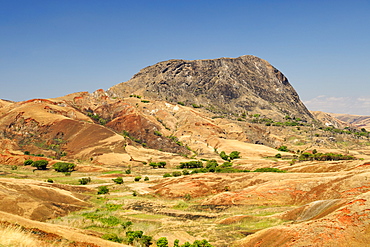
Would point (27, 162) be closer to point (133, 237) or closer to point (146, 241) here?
point (133, 237)

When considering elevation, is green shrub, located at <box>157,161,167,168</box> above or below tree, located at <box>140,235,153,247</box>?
below

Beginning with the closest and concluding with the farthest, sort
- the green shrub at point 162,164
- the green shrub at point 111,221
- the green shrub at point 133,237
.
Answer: the green shrub at point 133,237 < the green shrub at point 111,221 < the green shrub at point 162,164

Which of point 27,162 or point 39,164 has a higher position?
point 27,162

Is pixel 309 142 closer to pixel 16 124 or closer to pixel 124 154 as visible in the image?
pixel 124 154

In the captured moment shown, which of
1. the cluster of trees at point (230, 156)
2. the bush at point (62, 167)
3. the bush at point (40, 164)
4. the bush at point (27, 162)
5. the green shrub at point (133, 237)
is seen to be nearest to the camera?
the green shrub at point (133, 237)

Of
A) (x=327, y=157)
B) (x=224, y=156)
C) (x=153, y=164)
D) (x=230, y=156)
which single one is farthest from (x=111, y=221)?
(x=224, y=156)

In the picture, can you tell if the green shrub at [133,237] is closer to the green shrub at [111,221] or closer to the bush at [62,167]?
the green shrub at [111,221]

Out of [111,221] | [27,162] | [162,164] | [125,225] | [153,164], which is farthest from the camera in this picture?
[162,164]

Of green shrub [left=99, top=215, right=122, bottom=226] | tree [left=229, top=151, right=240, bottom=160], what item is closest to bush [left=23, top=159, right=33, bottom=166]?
green shrub [left=99, top=215, right=122, bottom=226]

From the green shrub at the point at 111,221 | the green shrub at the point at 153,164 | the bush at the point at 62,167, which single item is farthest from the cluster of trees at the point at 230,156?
the green shrub at the point at 111,221

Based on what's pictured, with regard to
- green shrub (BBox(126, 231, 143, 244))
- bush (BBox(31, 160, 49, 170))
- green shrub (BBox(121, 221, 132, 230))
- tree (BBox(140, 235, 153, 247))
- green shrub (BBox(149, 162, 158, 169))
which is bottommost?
green shrub (BBox(149, 162, 158, 169))

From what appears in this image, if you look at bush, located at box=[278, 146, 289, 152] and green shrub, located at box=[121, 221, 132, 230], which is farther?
bush, located at box=[278, 146, 289, 152]

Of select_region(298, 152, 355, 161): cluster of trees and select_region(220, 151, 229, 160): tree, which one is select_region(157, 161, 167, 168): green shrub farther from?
select_region(298, 152, 355, 161): cluster of trees

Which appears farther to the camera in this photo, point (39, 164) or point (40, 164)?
point (40, 164)
